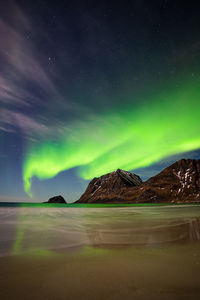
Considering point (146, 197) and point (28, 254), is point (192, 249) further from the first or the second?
point (146, 197)

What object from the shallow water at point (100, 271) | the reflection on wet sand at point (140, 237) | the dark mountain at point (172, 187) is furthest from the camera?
the dark mountain at point (172, 187)

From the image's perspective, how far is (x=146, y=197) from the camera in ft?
552

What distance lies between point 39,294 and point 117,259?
183 cm

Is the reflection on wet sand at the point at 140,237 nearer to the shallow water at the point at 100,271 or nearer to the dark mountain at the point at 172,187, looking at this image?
the shallow water at the point at 100,271

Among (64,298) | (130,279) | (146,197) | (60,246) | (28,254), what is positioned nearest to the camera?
(64,298)

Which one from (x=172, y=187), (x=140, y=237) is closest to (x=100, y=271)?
(x=140, y=237)

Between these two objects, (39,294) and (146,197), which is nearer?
(39,294)

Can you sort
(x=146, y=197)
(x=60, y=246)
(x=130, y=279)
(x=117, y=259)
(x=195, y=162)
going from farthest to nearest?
(x=195, y=162)
(x=146, y=197)
(x=60, y=246)
(x=117, y=259)
(x=130, y=279)

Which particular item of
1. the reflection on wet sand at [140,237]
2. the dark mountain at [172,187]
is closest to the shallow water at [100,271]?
the reflection on wet sand at [140,237]

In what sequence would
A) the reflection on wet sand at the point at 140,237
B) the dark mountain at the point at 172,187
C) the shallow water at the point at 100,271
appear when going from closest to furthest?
the shallow water at the point at 100,271 → the reflection on wet sand at the point at 140,237 → the dark mountain at the point at 172,187

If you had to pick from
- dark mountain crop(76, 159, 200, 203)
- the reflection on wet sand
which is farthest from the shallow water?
dark mountain crop(76, 159, 200, 203)

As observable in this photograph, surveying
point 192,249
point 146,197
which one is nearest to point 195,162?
point 146,197

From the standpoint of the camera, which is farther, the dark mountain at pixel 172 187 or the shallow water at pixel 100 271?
the dark mountain at pixel 172 187

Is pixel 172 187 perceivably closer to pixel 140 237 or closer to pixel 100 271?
pixel 140 237
